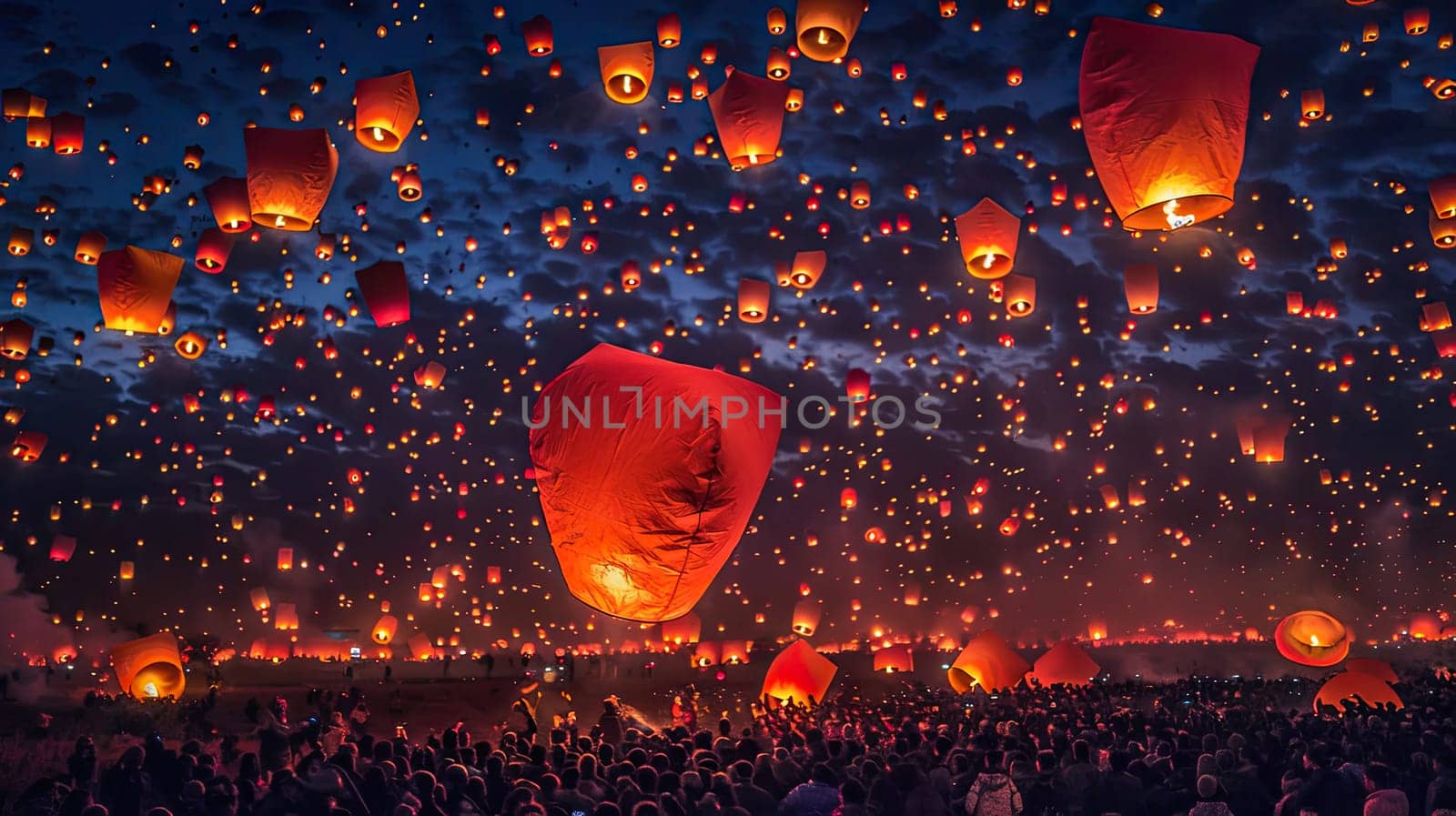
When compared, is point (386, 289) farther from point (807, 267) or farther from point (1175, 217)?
point (1175, 217)

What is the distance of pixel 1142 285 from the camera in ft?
31.9

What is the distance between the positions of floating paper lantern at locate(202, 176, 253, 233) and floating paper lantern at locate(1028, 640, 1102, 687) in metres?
15.3

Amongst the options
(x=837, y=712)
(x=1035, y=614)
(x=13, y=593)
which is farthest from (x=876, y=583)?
(x=13, y=593)

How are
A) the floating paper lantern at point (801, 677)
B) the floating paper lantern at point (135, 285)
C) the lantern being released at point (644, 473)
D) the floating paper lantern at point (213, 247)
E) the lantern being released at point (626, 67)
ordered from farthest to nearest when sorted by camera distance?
the floating paper lantern at point (801, 677) → the floating paper lantern at point (213, 247) → the floating paper lantern at point (135, 285) → the lantern being released at point (626, 67) → the lantern being released at point (644, 473)

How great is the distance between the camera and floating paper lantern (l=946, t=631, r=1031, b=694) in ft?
55.1

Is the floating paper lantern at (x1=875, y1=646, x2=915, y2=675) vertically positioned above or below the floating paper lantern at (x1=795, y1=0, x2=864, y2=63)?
below

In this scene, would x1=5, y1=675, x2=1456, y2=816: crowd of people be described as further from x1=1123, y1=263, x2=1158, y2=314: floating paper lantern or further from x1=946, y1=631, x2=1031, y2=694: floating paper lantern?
x1=946, y1=631, x2=1031, y2=694: floating paper lantern

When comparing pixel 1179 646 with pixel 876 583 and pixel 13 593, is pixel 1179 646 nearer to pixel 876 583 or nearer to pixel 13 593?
pixel 876 583

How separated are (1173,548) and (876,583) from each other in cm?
1088

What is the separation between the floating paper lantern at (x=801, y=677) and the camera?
13.7 meters

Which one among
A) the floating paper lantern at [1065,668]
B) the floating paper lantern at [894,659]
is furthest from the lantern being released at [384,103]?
the floating paper lantern at [894,659]

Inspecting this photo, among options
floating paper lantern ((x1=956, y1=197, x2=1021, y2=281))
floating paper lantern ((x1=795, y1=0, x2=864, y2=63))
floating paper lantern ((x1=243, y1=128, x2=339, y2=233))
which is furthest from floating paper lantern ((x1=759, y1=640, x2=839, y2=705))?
floating paper lantern ((x1=795, y1=0, x2=864, y2=63))

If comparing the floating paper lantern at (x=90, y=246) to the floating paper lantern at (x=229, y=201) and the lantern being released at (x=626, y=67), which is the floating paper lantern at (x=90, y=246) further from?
the lantern being released at (x=626, y=67)

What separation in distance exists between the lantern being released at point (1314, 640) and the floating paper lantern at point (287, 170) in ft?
39.6
